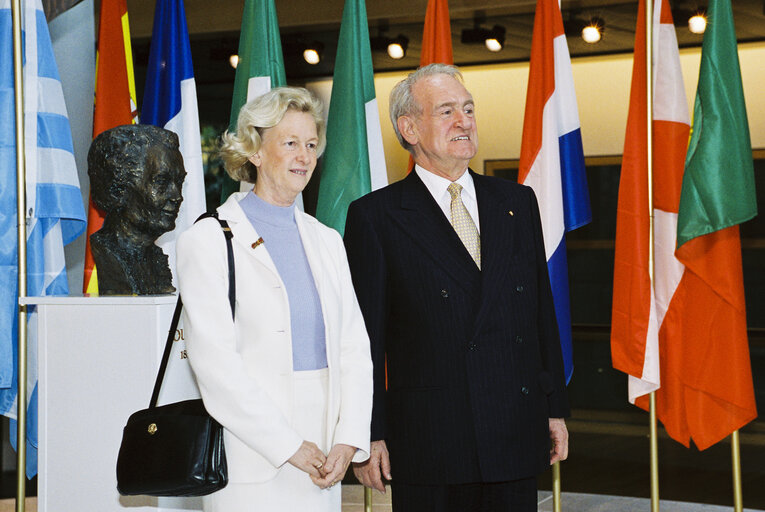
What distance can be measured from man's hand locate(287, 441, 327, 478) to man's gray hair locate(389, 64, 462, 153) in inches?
35.2

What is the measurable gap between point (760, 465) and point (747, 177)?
133 inches

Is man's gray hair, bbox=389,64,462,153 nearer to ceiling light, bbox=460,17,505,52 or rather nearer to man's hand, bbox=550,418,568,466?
man's hand, bbox=550,418,568,466

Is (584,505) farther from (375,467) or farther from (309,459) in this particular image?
(309,459)

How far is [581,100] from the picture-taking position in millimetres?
8094

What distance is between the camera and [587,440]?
280 inches

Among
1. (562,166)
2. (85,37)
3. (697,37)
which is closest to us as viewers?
(562,166)

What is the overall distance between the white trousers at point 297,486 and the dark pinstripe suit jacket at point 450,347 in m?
0.24

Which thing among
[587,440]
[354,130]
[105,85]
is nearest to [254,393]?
[354,130]

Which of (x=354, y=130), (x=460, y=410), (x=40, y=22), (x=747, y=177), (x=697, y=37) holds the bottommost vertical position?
(x=460, y=410)

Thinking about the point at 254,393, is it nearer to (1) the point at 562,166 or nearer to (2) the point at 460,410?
(2) the point at 460,410

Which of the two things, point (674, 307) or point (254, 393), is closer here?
point (254, 393)

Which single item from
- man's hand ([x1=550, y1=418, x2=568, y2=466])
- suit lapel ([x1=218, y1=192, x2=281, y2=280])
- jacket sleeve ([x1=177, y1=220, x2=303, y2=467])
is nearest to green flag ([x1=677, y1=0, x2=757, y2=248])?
man's hand ([x1=550, y1=418, x2=568, y2=466])

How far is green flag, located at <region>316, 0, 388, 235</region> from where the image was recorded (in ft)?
12.6

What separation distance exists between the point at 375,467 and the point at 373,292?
427 mm
